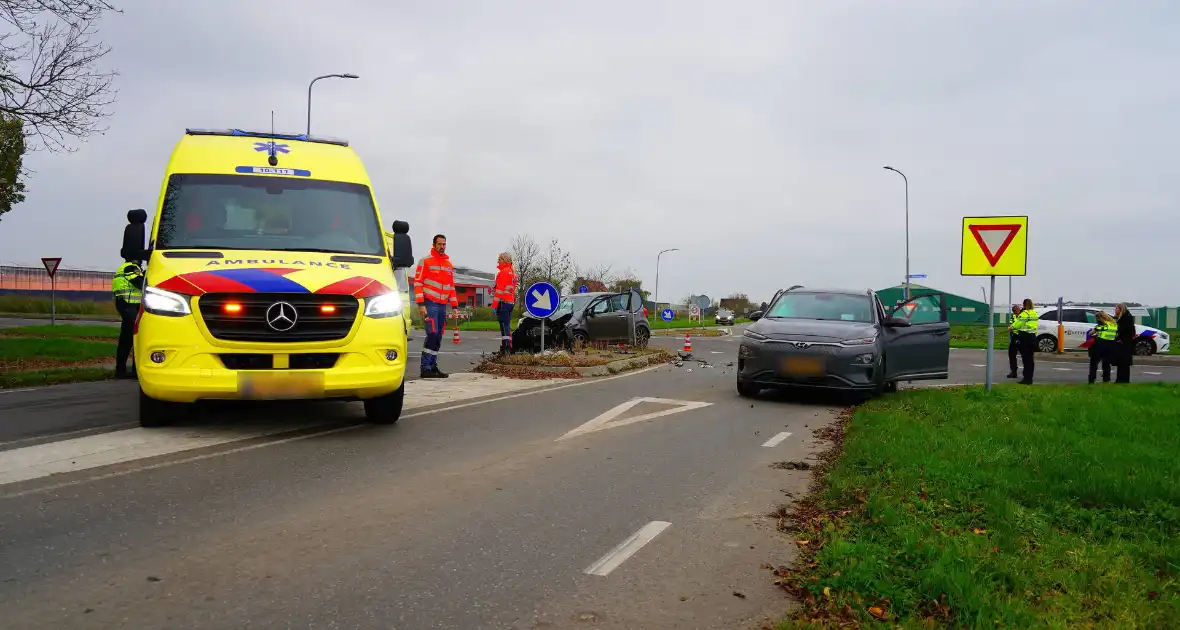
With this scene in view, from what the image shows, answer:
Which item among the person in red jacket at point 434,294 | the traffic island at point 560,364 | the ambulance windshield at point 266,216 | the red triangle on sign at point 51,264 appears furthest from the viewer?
the red triangle on sign at point 51,264

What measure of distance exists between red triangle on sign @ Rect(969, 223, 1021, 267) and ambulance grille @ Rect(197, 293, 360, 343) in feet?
30.9

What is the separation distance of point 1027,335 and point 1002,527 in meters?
14.1

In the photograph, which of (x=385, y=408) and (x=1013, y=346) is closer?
(x=385, y=408)

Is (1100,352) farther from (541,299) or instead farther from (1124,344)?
(541,299)

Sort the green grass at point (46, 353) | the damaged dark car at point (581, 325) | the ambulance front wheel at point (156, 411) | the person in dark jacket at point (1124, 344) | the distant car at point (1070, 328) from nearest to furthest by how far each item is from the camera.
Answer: the ambulance front wheel at point (156, 411) → the green grass at point (46, 353) → the person in dark jacket at point (1124, 344) → the damaged dark car at point (581, 325) → the distant car at point (1070, 328)

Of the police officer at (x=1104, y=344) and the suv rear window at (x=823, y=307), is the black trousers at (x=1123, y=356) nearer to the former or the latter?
the police officer at (x=1104, y=344)

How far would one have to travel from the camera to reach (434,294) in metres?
13.0

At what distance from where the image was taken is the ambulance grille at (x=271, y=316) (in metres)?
6.84

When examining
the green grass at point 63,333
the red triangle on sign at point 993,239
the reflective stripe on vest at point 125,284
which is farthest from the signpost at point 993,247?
the green grass at point 63,333

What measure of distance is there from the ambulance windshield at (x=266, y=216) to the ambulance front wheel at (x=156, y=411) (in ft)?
4.51

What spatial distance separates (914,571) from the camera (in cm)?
400

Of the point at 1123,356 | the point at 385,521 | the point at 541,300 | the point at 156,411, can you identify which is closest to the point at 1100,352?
the point at 1123,356

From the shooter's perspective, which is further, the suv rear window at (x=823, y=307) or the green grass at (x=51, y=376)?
the suv rear window at (x=823, y=307)

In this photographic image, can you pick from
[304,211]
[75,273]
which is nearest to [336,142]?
[304,211]
